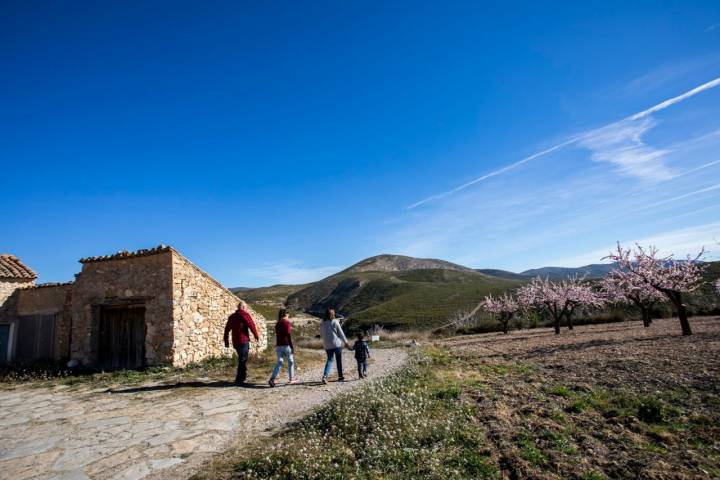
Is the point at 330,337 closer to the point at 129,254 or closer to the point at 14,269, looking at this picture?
the point at 129,254

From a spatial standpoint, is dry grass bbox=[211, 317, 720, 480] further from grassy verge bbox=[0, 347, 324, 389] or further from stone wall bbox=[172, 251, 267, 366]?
stone wall bbox=[172, 251, 267, 366]

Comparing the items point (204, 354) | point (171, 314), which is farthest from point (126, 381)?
point (204, 354)

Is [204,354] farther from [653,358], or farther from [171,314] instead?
[653,358]

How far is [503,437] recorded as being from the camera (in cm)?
530

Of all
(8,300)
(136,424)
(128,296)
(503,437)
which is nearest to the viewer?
(503,437)

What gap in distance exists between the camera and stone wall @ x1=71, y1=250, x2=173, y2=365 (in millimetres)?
13589

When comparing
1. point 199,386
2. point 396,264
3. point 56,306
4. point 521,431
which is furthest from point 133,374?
point 396,264

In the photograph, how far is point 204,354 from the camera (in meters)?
14.9

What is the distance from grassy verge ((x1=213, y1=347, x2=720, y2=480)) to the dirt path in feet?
3.73

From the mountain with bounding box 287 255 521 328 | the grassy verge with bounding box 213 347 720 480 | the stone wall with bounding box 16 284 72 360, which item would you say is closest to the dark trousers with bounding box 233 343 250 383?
the grassy verge with bounding box 213 347 720 480

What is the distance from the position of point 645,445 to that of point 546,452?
1.26 meters

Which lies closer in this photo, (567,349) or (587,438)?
(587,438)

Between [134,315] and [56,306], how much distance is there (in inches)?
182

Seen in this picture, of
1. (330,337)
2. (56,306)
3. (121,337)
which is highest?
(56,306)
